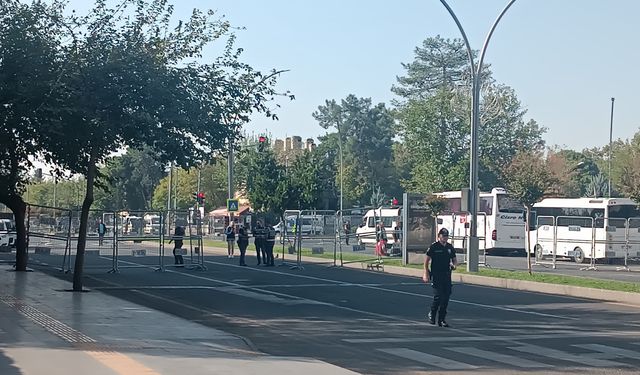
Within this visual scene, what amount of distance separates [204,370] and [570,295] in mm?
17237

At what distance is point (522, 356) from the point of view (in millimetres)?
14164

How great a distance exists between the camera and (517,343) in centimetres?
1568

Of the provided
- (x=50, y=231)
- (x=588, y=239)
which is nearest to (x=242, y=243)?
(x=50, y=231)

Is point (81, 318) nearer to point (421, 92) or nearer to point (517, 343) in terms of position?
point (517, 343)

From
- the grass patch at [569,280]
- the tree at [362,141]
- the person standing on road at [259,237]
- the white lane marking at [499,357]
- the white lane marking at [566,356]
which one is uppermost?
the tree at [362,141]

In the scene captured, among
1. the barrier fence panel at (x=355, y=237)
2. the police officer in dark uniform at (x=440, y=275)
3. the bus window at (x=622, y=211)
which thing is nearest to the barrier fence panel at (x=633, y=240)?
the bus window at (x=622, y=211)

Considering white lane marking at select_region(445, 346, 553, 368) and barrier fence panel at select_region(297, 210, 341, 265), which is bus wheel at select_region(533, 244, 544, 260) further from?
white lane marking at select_region(445, 346, 553, 368)

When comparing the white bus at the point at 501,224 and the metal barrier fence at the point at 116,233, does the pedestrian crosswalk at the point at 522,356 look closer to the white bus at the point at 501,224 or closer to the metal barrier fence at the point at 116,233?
the metal barrier fence at the point at 116,233

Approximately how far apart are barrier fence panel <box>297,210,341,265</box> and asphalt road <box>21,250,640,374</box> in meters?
9.45

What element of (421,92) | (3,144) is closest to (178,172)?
(421,92)

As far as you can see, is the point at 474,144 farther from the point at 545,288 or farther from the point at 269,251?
the point at 269,251

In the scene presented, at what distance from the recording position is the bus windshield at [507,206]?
2053 inches

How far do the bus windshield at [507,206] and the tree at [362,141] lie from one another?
49.0m

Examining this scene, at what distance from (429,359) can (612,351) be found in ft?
10.3
